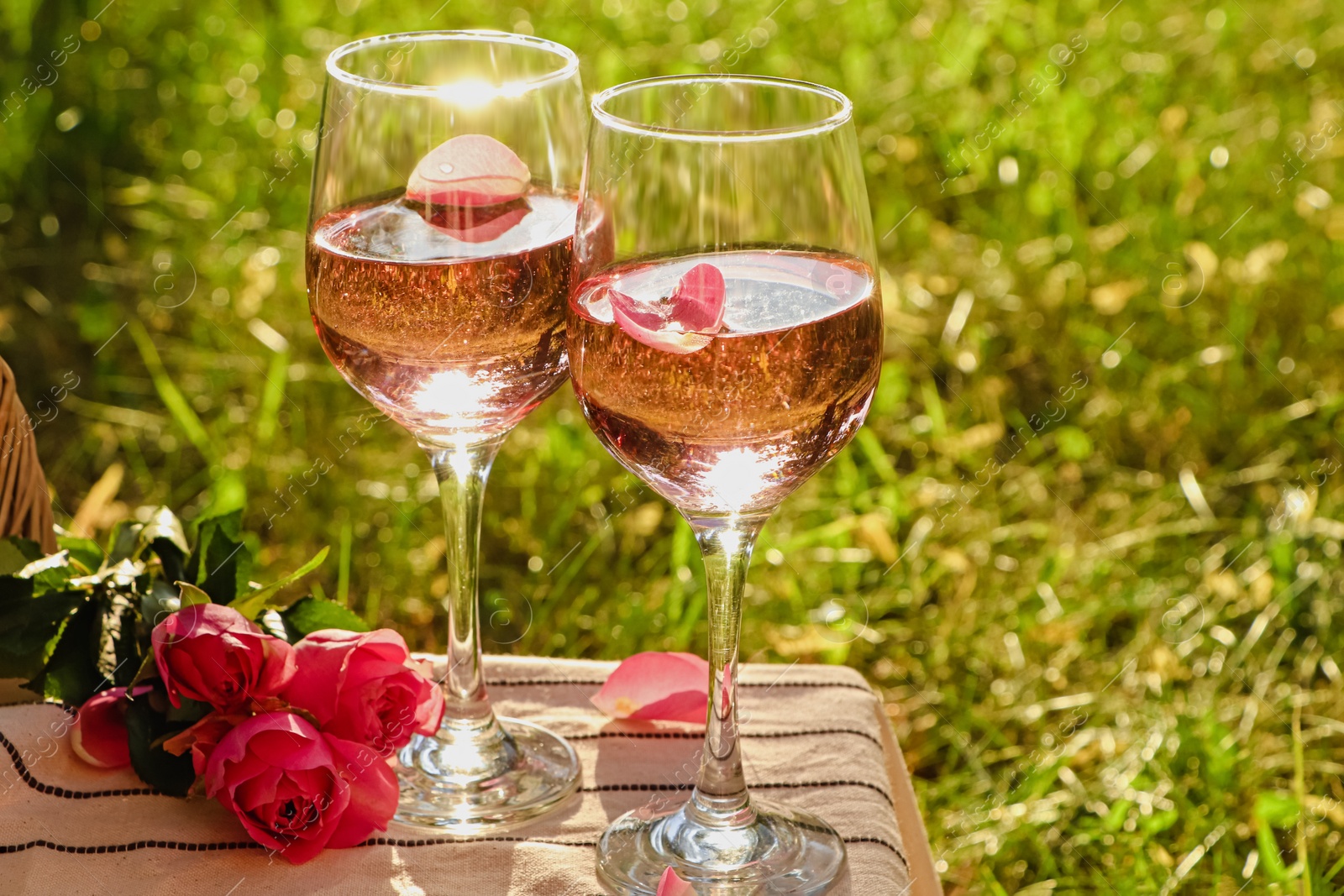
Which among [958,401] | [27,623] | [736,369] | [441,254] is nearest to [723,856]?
[736,369]

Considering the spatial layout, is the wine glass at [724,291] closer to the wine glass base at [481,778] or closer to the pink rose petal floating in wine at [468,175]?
the pink rose petal floating in wine at [468,175]

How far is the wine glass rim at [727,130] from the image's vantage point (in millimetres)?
1028

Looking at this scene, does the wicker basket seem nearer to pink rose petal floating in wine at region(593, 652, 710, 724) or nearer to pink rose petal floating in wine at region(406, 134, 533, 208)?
pink rose petal floating in wine at region(406, 134, 533, 208)

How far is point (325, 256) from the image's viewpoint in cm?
124

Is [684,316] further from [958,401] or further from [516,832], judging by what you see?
[958,401]

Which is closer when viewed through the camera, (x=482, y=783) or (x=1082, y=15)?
(x=482, y=783)

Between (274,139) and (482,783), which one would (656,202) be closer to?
(482,783)

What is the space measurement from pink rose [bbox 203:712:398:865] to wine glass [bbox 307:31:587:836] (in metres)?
0.08

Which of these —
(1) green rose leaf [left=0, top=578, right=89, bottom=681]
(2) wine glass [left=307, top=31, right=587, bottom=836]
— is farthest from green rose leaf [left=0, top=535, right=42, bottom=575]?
(2) wine glass [left=307, top=31, right=587, bottom=836]

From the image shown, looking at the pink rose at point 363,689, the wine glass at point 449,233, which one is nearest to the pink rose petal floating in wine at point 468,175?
the wine glass at point 449,233

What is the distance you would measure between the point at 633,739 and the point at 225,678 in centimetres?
43

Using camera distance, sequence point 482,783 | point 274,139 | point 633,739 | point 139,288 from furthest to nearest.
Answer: point 274,139, point 139,288, point 633,739, point 482,783

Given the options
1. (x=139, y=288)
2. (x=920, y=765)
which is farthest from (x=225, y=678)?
(x=139, y=288)

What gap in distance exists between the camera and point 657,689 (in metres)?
1.53
